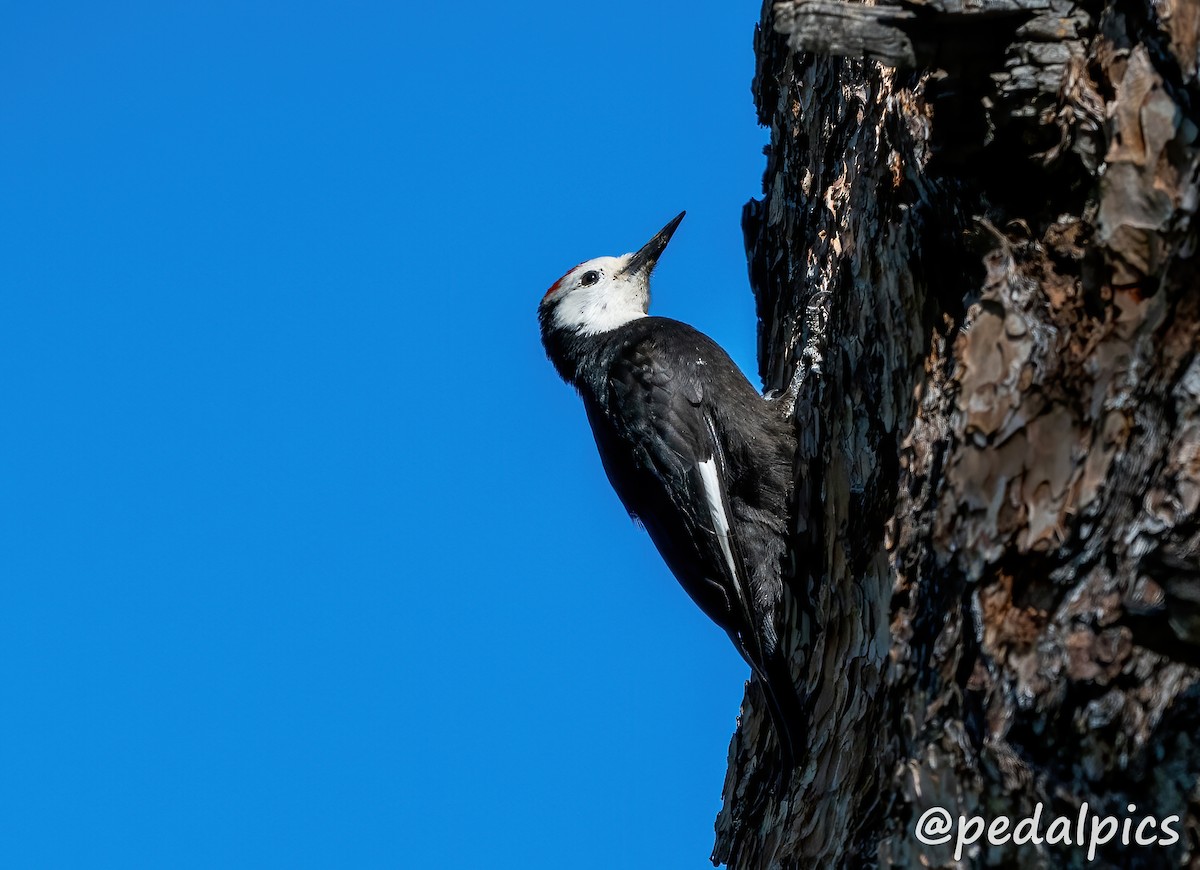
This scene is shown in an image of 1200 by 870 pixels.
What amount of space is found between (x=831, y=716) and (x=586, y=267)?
290 cm

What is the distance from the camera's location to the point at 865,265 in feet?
9.31

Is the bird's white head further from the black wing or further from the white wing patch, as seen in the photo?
the white wing patch

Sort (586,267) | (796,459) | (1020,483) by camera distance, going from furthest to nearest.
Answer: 1. (586,267)
2. (796,459)
3. (1020,483)

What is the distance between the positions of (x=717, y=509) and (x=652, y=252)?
1769mm

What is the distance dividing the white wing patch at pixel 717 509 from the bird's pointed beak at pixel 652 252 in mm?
1519

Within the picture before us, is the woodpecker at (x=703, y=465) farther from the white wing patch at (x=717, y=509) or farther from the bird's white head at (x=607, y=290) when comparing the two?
the bird's white head at (x=607, y=290)

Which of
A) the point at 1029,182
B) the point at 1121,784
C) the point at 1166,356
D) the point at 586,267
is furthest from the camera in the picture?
the point at 586,267

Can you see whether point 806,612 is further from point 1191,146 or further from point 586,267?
point 586,267

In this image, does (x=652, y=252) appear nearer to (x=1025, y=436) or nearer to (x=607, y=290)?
(x=607, y=290)

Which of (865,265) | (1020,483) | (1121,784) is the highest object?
(865,265)

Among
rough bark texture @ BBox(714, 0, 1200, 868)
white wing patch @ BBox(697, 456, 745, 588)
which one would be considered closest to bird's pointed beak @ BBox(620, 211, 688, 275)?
white wing patch @ BBox(697, 456, 745, 588)

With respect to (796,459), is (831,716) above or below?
below

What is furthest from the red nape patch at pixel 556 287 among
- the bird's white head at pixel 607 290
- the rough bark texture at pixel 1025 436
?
the rough bark texture at pixel 1025 436

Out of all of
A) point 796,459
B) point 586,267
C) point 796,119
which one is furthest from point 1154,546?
point 586,267
